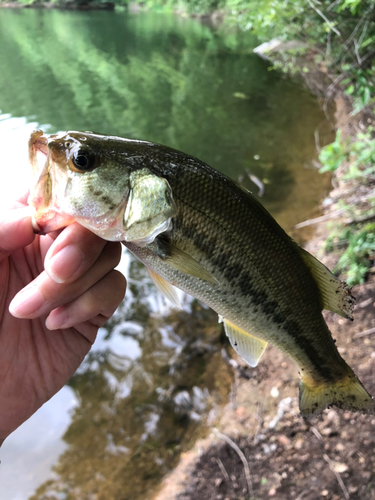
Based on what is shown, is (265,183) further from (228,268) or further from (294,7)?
(228,268)

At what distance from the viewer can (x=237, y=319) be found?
5.65 feet

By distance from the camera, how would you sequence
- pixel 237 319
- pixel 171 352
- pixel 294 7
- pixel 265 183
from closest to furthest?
pixel 237 319
pixel 171 352
pixel 294 7
pixel 265 183

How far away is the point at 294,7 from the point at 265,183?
3.53 meters

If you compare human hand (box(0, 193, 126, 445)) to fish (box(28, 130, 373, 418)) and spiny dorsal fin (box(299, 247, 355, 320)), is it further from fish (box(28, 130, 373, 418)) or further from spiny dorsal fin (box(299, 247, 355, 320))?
spiny dorsal fin (box(299, 247, 355, 320))

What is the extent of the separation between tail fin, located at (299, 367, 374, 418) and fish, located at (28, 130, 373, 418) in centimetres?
42

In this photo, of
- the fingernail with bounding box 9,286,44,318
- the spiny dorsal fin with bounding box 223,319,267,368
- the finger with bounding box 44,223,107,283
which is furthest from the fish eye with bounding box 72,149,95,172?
the spiny dorsal fin with bounding box 223,319,267,368

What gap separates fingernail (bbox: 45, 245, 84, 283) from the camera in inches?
56.0

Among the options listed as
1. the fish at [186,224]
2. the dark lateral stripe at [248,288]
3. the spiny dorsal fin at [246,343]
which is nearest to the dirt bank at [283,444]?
the dark lateral stripe at [248,288]

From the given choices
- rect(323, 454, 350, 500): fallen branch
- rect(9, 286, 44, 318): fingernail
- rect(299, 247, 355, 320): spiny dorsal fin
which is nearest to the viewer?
rect(9, 286, 44, 318): fingernail

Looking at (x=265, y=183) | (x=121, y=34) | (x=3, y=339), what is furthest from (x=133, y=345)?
(x=121, y=34)

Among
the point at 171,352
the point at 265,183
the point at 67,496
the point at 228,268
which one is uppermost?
the point at 228,268

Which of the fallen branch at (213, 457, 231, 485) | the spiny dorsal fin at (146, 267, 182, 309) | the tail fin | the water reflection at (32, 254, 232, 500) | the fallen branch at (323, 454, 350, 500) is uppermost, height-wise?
the spiny dorsal fin at (146, 267, 182, 309)

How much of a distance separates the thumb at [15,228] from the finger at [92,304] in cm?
37

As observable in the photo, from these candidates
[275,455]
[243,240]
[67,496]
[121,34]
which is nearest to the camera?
[243,240]
